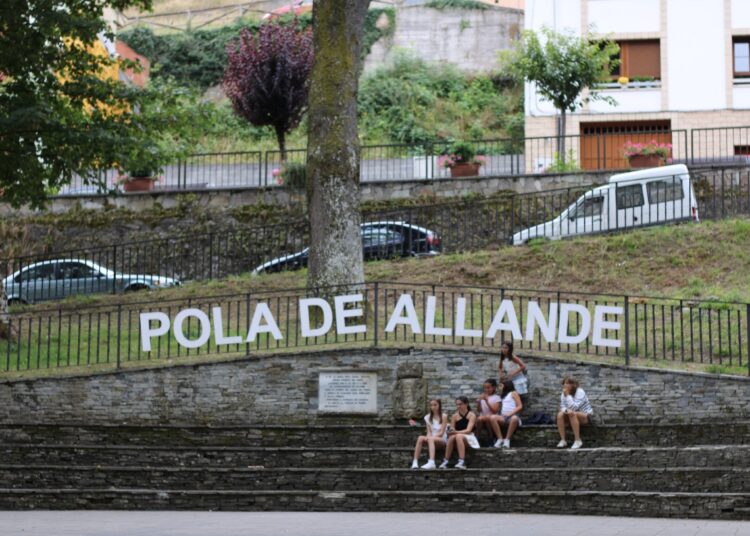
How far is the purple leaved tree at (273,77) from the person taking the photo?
35844 mm

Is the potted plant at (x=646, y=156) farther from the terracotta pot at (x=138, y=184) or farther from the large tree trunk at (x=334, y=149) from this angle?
the terracotta pot at (x=138, y=184)

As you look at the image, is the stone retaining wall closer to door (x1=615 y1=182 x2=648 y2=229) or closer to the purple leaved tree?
door (x1=615 y1=182 x2=648 y2=229)

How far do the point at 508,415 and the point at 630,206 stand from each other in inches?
420

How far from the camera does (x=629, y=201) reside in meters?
28.6

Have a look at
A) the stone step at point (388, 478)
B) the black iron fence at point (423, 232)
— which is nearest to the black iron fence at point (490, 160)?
the black iron fence at point (423, 232)

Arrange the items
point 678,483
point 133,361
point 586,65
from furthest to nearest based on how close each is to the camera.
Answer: point 586,65 → point 133,361 → point 678,483

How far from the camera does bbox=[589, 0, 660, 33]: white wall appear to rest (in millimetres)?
39531

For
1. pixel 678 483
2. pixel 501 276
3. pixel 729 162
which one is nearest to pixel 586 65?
pixel 729 162

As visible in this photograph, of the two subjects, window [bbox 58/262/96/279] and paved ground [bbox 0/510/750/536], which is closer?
paved ground [bbox 0/510/750/536]

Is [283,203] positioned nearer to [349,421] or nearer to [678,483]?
[349,421]

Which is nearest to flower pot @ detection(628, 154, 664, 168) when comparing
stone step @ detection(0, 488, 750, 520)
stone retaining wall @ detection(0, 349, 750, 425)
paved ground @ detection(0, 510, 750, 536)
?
stone retaining wall @ detection(0, 349, 750, 425)

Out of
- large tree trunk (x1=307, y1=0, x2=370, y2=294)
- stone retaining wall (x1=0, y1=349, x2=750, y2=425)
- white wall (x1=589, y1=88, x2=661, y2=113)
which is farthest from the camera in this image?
white wall (x1=589, y1=88, x2=661, y2=113)

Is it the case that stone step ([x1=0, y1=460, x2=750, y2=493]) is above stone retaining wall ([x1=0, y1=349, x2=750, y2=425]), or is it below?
below

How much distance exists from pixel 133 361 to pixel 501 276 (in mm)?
7832
